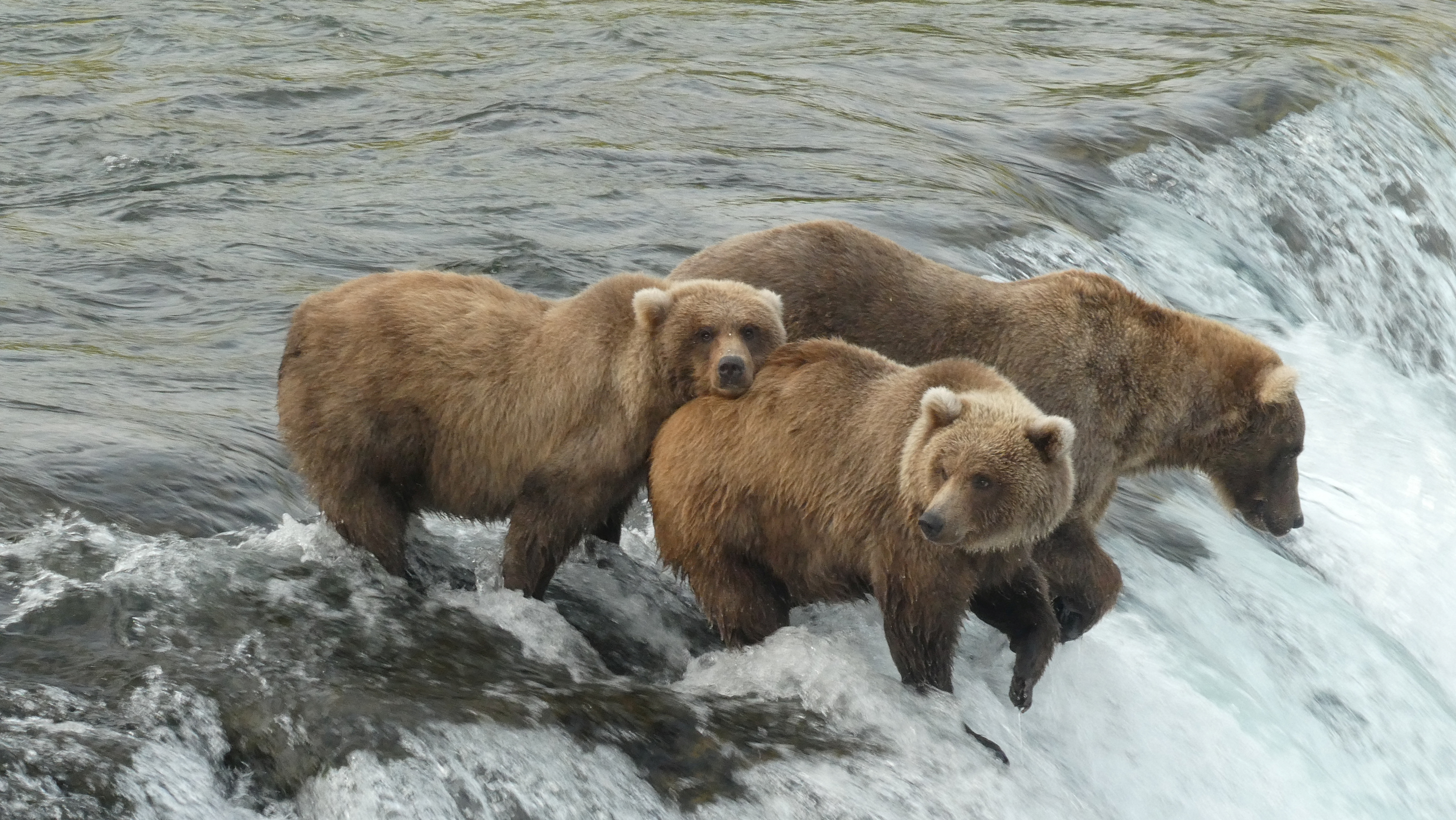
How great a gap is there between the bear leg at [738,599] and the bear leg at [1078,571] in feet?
3.82

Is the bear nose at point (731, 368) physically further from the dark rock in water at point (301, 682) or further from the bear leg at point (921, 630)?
the dark rock in water at point (301, 682)

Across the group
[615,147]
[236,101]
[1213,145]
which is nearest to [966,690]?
[615,147]

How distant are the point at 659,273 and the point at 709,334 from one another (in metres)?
3.94

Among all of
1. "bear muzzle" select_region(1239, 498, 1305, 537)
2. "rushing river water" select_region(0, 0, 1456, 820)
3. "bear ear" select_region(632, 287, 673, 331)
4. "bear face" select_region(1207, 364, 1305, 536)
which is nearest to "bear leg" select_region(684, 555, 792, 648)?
"rushing river water" select_region(0, 0, 1456, 820)

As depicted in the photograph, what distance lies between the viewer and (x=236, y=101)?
14.5 meters

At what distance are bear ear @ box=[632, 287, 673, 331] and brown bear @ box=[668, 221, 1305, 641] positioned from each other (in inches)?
31.2

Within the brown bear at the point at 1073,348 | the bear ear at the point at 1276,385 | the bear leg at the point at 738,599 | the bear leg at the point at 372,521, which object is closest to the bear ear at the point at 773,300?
the brown bear at the point at 1073,348

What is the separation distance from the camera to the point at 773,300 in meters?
6.20

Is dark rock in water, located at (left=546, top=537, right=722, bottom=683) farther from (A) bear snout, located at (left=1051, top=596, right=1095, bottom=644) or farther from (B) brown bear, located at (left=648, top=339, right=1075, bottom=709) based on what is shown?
(A) bear snout, located at (left=1051, top=596, right=1095, bottom=644)

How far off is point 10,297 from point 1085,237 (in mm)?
7073

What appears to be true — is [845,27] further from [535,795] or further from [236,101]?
[535,795]

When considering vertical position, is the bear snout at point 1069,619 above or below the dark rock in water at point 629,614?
above

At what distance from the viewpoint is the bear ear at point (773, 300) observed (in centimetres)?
615

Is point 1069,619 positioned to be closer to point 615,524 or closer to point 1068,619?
point 1068,619
